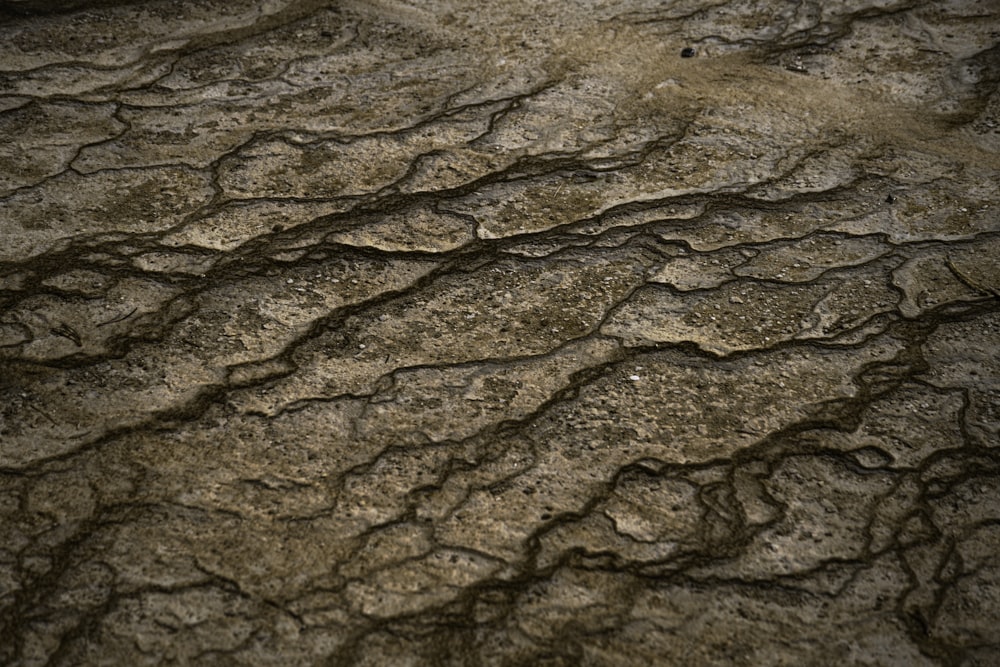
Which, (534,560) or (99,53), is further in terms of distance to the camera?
(99,53)

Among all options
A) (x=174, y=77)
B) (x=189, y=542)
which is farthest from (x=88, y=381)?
(x=174, y=77)

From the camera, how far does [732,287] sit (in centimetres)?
261

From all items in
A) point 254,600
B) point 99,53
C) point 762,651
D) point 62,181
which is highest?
point 99,53

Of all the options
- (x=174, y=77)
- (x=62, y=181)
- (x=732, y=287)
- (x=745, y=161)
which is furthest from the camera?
(x=174, y=77)

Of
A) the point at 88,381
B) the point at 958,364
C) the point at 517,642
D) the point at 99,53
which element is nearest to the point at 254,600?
the point at 517,642

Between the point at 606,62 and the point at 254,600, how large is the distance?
2.32 meters

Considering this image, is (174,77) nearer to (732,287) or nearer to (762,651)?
(732,287)

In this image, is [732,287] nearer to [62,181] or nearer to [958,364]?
[958,364]

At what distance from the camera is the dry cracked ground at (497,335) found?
1846mm

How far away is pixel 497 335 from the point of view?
2447 millimetres

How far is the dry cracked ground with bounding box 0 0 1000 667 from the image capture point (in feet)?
6.06

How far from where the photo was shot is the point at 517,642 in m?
1.78

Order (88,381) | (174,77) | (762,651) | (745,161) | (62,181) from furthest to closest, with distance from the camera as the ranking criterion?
1. (174,77)
2. (745,161)
3. (62,181)
4. (88,381)
5. (762,651)

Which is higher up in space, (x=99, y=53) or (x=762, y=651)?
(x=99, y=53)
